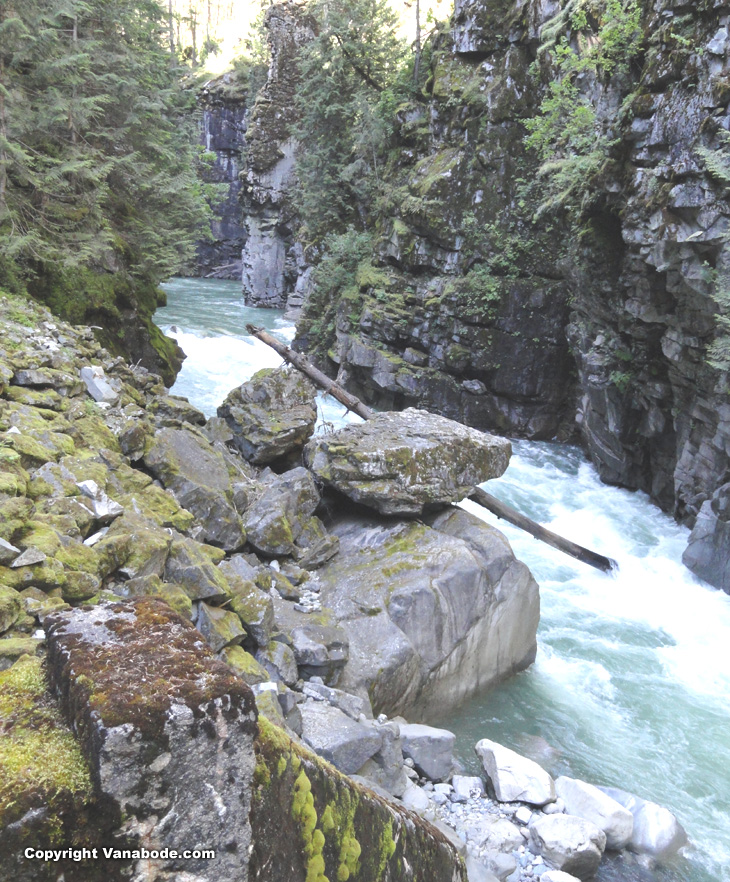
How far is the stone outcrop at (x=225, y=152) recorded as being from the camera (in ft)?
152

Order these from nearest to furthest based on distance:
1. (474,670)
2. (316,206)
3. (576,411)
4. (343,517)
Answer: (474,670), (343,517), (576,411), (316,206)

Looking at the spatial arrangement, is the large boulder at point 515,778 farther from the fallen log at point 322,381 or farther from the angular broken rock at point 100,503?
the fallen log at point 322,381

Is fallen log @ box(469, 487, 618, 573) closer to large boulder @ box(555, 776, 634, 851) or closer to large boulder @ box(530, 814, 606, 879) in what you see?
large boulder @ box(555, 776, 634, 851)

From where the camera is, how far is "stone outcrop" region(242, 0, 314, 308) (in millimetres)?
34000

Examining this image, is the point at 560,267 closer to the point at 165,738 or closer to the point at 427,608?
the point at 427,608

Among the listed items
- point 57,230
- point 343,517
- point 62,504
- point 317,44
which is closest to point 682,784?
point 343,517

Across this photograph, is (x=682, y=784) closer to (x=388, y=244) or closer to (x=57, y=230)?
(x=57, y=230)

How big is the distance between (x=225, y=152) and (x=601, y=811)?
5232 cm

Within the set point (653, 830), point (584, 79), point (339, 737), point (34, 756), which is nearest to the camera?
point (34, 756)

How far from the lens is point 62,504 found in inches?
189

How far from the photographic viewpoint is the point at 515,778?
565 cm

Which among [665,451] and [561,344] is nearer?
[665,451]

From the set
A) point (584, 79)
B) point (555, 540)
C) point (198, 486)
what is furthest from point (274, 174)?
point (198, 486)

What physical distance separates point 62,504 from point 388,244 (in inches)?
734
